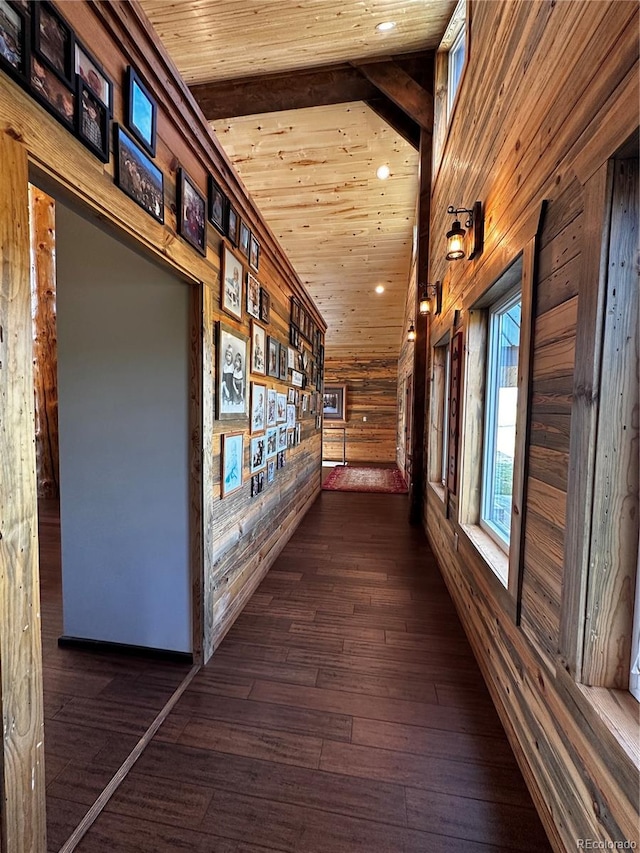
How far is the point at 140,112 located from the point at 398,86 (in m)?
3.69

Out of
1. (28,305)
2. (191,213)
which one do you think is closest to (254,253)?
(191,213)

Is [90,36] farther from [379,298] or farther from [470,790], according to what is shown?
[379,298]

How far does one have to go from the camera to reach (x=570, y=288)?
1.16 metres

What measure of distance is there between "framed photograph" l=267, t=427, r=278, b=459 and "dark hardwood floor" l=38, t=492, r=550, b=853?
121 cm

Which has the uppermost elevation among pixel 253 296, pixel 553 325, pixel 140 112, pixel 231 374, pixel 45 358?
pixel 140 112

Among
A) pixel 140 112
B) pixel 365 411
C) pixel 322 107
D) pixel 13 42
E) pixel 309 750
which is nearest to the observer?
pixel 13 42

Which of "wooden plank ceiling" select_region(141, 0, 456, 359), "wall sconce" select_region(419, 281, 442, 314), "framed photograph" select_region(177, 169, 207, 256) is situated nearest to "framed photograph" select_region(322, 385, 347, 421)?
"wooden plank ceiling" select_region(141, 0, 456, 359)

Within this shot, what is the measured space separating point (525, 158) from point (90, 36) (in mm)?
1648

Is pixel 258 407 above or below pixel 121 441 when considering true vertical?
above

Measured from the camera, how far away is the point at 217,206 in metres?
1.85

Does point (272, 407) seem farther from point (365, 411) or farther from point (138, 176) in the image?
point (365, 411)

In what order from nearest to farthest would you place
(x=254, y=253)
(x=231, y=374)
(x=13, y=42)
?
(x=13, y=42), (x=231, y=374), (x=254, y=253)

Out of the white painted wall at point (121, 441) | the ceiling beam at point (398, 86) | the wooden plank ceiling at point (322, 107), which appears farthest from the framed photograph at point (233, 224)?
the ceiling beam at point (398, 86)

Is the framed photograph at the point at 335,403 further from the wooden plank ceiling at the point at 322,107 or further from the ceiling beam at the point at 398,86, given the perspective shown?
the ceiling beam at the point at 398,86
